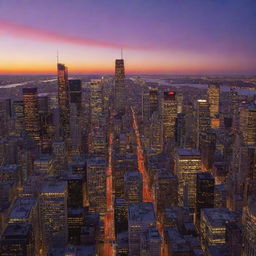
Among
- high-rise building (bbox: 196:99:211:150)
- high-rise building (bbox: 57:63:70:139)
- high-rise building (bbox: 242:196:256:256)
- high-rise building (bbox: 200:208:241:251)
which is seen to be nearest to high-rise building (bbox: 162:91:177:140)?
high-rise building (bbox: 196:99:211:150)

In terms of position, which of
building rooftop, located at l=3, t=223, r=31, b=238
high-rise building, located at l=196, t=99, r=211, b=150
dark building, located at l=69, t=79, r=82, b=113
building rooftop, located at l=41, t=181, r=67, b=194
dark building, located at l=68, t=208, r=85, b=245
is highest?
dark building, located at l=69, t=79, r=82, b=113

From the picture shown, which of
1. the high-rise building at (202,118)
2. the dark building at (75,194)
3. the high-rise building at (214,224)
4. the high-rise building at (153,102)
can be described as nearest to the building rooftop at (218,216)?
the high-rise building at (214,224)

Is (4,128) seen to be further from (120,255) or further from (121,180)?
(120,255)

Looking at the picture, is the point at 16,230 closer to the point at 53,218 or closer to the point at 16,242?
the point at 16,242

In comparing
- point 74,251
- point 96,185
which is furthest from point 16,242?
point 96,185

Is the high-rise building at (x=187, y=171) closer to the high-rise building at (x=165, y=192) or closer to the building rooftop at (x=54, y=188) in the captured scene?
the high-rise building at (x=165, y=192)

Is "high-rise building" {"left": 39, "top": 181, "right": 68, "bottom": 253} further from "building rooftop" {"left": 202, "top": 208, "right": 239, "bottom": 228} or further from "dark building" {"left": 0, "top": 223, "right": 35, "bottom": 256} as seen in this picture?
"building rooftop" {"left": 202, "top": 208, "right": 239, "bottom": 228}
